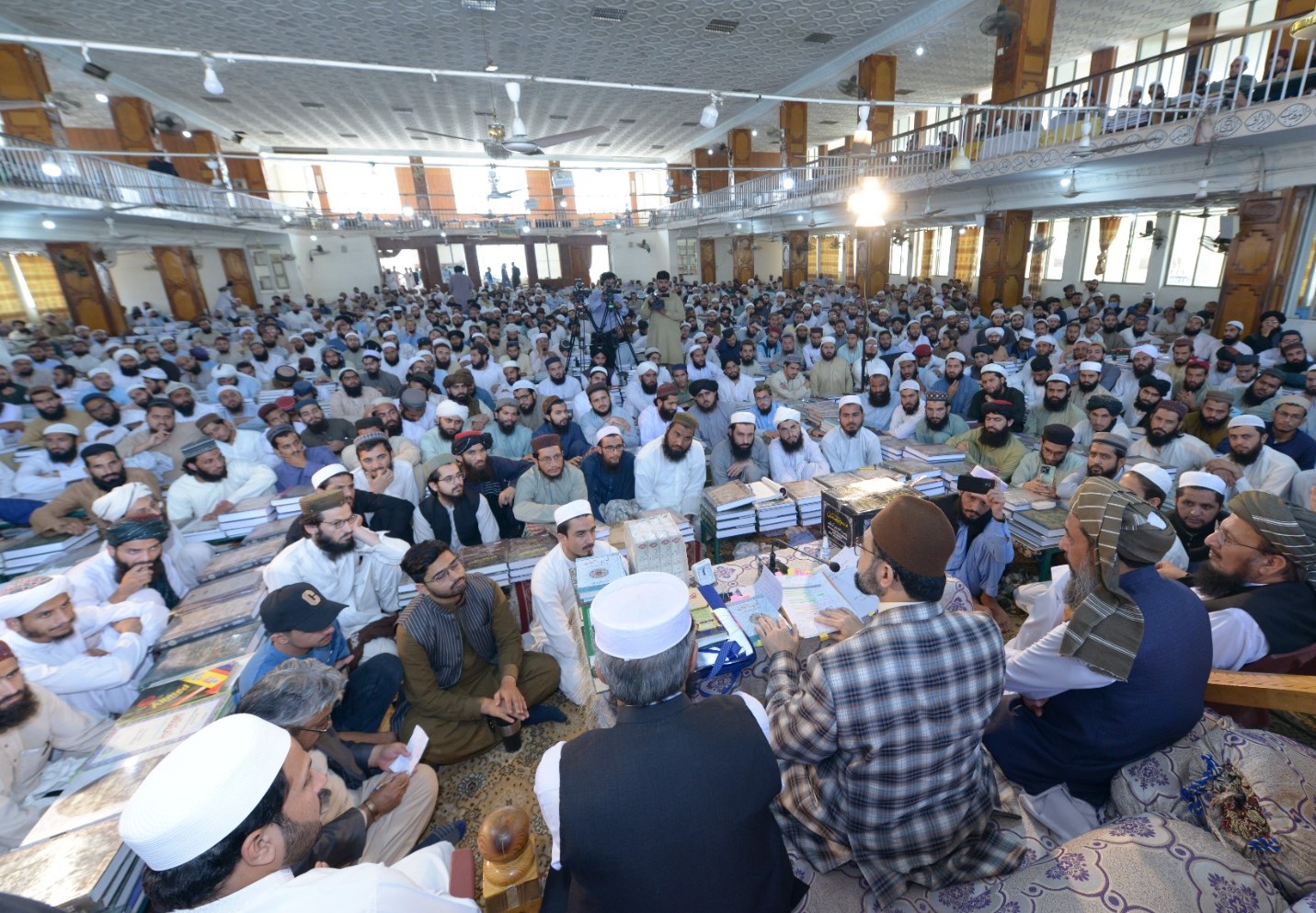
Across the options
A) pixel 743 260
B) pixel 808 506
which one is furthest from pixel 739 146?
pixel 808 506

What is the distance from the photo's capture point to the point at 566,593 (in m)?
3.44

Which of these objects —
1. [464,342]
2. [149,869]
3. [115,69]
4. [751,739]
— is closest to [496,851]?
[149,869]

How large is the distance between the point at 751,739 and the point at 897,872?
780 mm

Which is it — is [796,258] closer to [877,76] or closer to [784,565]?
[877,76]

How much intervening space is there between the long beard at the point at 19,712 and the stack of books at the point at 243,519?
248cm

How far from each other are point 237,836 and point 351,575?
2.65m

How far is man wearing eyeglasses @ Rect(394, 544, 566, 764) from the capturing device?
2.92m

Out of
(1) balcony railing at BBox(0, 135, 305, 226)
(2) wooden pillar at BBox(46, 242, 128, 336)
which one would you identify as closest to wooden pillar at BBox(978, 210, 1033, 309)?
(1) balcony railing at BBox(0, 135, 305, 226)

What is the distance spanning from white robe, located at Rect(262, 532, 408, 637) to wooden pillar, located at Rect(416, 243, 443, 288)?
1073 inches

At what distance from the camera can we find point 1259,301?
8336mm

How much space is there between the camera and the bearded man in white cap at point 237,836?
120 cm

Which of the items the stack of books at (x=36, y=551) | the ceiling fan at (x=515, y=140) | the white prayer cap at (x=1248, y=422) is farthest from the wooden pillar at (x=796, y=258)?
the stack of books at (x=36, y=551)

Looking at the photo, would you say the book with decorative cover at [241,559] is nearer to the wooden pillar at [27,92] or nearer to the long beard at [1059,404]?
the long beard at [1059,404]

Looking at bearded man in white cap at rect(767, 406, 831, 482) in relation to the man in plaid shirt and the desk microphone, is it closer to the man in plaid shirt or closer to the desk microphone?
the desk microphone
